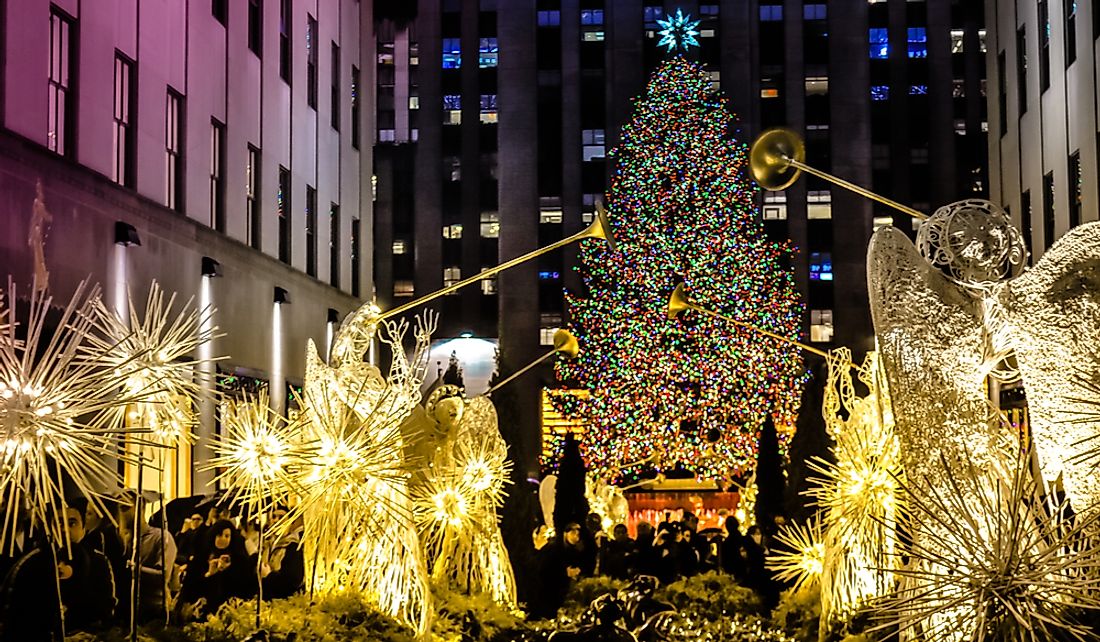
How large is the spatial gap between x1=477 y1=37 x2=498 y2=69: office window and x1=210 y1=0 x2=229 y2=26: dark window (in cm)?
2672

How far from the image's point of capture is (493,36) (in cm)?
5112

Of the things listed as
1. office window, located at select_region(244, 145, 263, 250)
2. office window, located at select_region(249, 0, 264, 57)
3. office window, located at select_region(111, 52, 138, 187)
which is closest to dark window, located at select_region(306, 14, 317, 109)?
office window, located at select_region(249, 0, 264, 57)

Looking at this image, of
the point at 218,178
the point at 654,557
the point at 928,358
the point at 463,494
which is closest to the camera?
the point at 928,358

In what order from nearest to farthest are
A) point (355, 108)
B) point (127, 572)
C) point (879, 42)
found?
point (127, 572), point (355, 108), point (879, 42)

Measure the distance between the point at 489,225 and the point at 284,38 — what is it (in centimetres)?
2215

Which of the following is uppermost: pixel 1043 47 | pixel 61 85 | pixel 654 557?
pixel 1043 47

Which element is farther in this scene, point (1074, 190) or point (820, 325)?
point (820, 325)

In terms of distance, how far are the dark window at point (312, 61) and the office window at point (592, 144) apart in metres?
19.7

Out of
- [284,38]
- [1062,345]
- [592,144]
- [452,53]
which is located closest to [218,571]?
[1062,345]

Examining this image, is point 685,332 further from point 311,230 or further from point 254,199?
point 254,199

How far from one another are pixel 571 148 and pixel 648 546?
117 ft

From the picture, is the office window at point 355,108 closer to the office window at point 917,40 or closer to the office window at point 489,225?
the office window at point 489,225

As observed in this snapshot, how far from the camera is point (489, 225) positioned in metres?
50.7

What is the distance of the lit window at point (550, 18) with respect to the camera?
50562 mm
